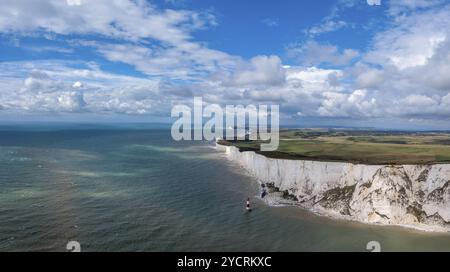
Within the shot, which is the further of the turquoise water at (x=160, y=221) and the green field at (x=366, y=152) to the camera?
the green field at (x=366, y=152)

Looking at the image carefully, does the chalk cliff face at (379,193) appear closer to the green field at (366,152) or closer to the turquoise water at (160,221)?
the turquoise water at (160,221)

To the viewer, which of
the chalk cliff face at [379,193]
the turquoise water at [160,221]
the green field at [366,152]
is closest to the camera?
the turquoise water at [160,221]

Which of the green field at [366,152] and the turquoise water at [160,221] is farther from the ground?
the green field at [366,152]

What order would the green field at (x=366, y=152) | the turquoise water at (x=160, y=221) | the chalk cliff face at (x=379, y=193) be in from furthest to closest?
the green field at (x=366, y=152) → the chalk cliff face at (x=379, y=193) → the turquoise water at (x=160, y=221)

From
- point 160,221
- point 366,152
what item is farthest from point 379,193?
point 366,152

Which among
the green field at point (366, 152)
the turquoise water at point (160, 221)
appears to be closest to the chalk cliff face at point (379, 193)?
the turquoise water at point (160, 221)

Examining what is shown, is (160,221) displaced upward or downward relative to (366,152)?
downward

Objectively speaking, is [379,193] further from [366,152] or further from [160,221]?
[366,152]
